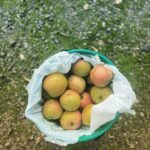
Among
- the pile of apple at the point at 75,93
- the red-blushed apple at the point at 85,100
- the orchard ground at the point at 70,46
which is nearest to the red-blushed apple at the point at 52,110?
the pile of apple at the point at 75,93

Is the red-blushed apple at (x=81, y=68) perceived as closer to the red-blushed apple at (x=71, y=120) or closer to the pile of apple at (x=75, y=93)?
the pile of apple at (x=75, y=93)

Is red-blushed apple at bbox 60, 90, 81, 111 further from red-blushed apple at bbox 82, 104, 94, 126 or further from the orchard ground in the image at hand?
the orchard ground

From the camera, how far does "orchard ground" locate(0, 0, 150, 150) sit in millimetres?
2271

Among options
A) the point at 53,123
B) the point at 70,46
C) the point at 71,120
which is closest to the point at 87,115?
the point at 71,120

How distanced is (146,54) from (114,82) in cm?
62

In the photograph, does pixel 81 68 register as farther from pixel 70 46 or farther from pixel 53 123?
pixel 70 46

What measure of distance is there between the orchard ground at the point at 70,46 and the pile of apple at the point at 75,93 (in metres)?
0.36

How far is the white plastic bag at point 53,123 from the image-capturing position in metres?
1.85

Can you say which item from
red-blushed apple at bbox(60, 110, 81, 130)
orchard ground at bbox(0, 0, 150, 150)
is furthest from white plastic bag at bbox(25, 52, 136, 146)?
orchard ground at bbox(0, 0, 150, 150)

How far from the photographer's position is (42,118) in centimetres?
197

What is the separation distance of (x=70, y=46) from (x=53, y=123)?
679mm

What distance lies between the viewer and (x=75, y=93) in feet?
6.33

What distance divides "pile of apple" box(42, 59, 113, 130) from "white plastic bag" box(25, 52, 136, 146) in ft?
0.09

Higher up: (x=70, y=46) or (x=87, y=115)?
(x=87, y=115)
